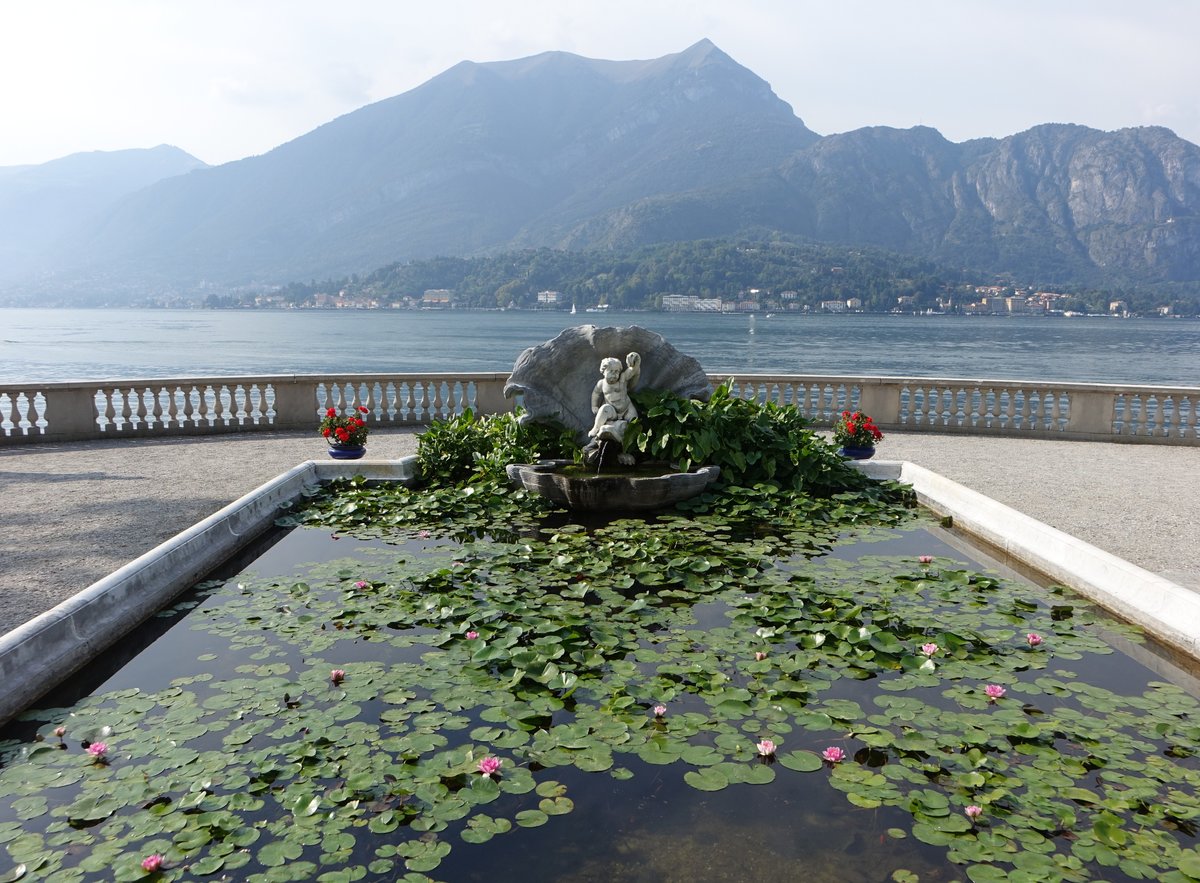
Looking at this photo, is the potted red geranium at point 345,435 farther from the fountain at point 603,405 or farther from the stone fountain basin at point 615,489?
the stone fountain basin at point 615,489

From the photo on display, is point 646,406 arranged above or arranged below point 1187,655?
above

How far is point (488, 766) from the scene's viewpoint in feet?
13.3

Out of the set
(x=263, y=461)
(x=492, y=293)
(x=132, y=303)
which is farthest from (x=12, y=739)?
(x=132, y=303)

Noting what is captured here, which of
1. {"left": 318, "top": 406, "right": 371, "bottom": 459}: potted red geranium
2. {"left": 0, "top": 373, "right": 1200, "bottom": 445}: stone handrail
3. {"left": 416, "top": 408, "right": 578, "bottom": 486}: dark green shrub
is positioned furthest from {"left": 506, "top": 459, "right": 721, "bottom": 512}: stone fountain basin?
{"left": 0, "top": 373, "right": 1200, "bottom": 445}: stone handrail

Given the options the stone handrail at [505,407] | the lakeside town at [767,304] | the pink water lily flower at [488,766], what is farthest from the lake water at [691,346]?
the pink water lily flower at [488,766]

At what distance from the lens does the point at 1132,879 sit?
11.1ft

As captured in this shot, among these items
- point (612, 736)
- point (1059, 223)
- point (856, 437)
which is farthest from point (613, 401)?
point (1059, 223)

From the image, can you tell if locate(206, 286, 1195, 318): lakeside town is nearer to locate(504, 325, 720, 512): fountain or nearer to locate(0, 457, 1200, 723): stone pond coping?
locate(504, 325, 720, 512): fountain

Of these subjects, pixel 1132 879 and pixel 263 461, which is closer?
pixel 1132 879

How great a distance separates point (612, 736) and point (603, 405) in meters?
5.73

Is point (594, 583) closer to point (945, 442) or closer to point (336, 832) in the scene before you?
point (336, 832)

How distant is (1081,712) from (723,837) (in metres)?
2.37

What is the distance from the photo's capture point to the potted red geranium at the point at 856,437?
12.0 metres

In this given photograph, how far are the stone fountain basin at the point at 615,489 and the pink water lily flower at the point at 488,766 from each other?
201 inches
